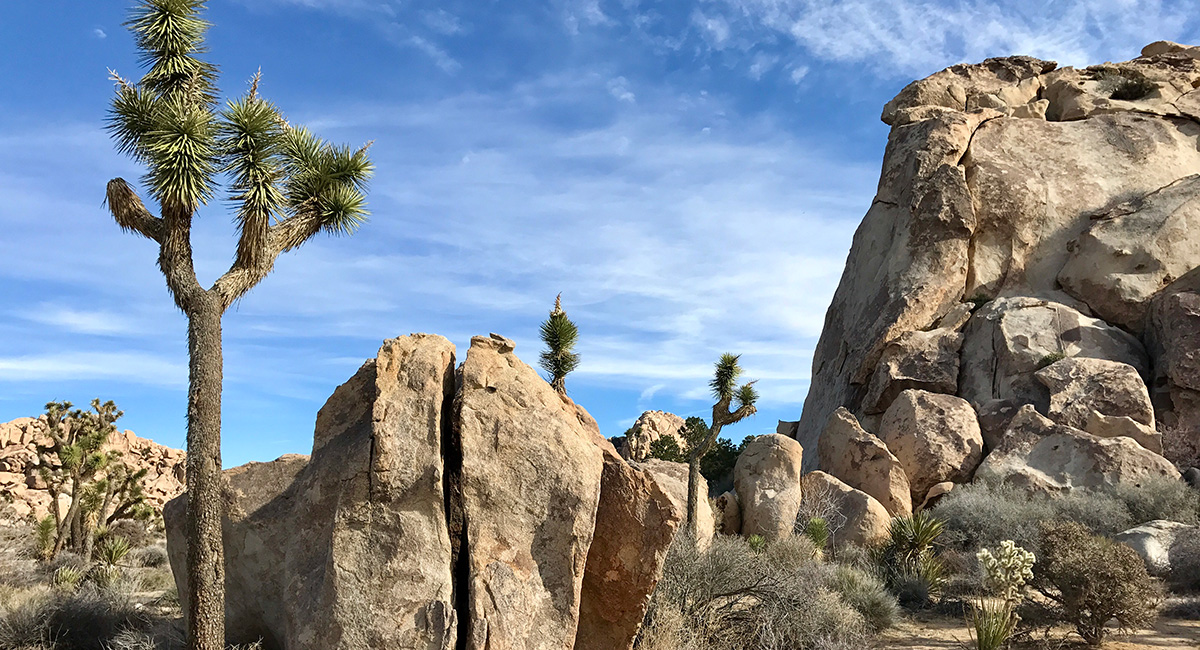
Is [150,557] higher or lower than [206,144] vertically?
lower

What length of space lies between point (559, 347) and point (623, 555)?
9.07m

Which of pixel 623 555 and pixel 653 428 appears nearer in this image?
pixel 623 555

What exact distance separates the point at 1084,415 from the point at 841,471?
6.22m

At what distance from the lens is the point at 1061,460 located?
742 inches

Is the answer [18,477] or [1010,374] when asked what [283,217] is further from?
[18,477]

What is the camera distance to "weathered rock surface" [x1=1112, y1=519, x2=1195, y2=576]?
43.6ft

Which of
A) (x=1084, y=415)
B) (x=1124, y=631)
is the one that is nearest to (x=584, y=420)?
(x=1124, y=631)

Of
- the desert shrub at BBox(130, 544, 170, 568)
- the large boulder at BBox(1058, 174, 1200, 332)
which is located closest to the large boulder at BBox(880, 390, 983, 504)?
the large boulder at BBox(1058, 174, 1200, 332)

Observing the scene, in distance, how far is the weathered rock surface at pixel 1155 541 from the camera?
13.3m

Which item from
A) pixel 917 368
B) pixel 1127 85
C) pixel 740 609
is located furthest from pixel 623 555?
pixel 1127 85

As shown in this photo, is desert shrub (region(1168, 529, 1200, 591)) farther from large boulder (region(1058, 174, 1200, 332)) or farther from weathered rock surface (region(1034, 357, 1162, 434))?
large boulder (region(1058, 174, 1200, 332))

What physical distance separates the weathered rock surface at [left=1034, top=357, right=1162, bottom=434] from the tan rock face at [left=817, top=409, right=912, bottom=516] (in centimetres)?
446

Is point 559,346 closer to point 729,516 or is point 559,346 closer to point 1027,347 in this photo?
point 729,516

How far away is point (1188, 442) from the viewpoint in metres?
20.5
